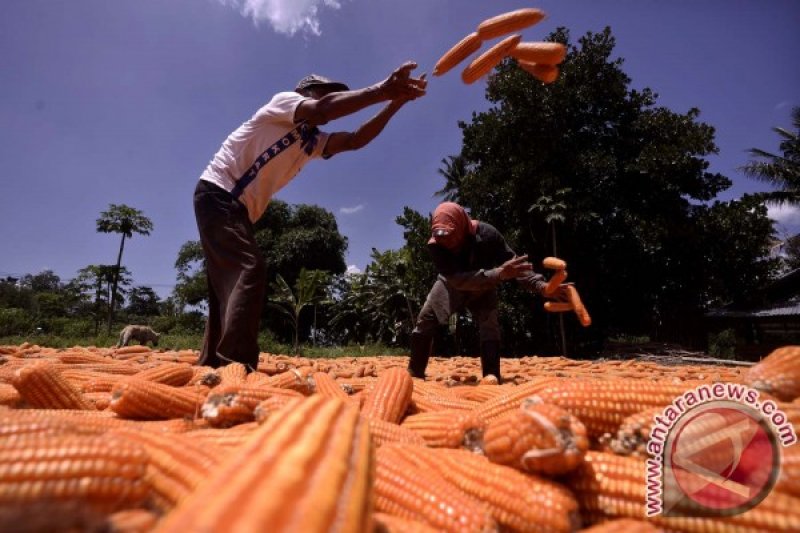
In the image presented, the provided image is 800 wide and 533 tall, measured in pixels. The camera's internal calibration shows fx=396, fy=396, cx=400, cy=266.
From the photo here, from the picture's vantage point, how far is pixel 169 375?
3.04m

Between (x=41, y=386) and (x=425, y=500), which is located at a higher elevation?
(x=41, y=386)

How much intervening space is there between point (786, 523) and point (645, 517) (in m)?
0.34

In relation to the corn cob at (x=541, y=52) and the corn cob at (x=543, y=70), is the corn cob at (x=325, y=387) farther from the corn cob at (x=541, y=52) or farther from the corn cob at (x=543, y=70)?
the corn cob at (x=543, y=70)

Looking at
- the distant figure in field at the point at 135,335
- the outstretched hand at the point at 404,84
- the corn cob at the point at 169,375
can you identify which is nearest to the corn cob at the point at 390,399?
the corn cob at the point at 169,375

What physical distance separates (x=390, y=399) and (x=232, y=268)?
227 centimetres

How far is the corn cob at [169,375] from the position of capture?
2949mm

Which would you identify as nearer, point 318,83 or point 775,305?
point 318,83

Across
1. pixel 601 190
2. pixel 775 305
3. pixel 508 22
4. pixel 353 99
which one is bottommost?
pixel 775 305

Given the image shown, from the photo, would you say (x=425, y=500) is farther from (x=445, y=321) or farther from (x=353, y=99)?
(x=445, y=321)

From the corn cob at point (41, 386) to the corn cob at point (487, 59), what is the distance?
215 inches

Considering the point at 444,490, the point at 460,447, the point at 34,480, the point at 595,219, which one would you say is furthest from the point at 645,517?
the point at 595,219

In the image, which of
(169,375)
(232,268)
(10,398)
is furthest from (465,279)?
(10,398)

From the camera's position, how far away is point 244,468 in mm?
722

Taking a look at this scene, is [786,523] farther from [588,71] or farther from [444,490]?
[588,71]
